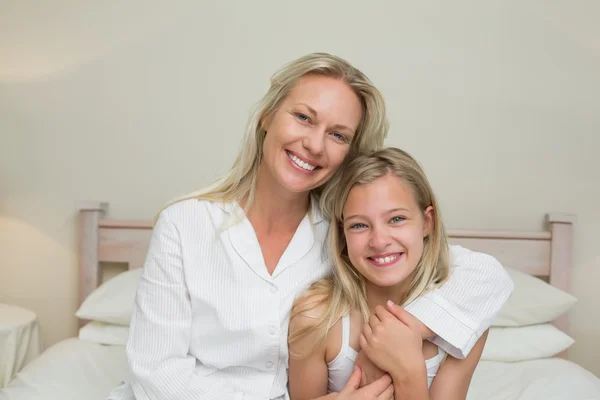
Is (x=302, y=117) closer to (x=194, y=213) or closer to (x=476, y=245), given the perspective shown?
(x=194, y=213)

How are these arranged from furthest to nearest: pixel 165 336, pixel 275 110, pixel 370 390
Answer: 1. pixel 275 110
2. pixel 165 336
3. pixel 370 390

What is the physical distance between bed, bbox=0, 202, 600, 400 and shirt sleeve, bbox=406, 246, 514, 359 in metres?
0.57

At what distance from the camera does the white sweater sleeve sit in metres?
1.24

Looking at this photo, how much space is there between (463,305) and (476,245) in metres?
1.19

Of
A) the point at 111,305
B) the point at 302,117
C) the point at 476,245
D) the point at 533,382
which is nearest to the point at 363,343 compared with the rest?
the point at 302,117

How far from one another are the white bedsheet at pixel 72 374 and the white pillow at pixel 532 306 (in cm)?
132

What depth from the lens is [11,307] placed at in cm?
230

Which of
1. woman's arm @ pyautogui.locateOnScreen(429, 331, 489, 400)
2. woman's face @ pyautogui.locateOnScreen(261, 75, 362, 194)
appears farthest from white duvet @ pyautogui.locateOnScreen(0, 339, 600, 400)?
woman's face @ pyautogui.locateOnScreen(261, 75, 362, 194)

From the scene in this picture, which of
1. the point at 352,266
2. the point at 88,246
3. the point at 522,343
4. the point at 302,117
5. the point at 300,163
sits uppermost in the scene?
the point at 302,117

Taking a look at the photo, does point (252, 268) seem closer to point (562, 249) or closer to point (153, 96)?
point (153, 96)

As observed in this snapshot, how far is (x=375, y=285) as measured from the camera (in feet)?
4.54

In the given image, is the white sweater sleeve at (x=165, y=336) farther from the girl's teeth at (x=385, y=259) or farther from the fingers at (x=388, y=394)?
the girl's teeth at (x=385, y=259)

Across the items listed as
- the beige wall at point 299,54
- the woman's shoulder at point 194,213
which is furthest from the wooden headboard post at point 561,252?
the woman's shoulder at point 194,213

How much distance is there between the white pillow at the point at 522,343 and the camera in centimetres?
197
